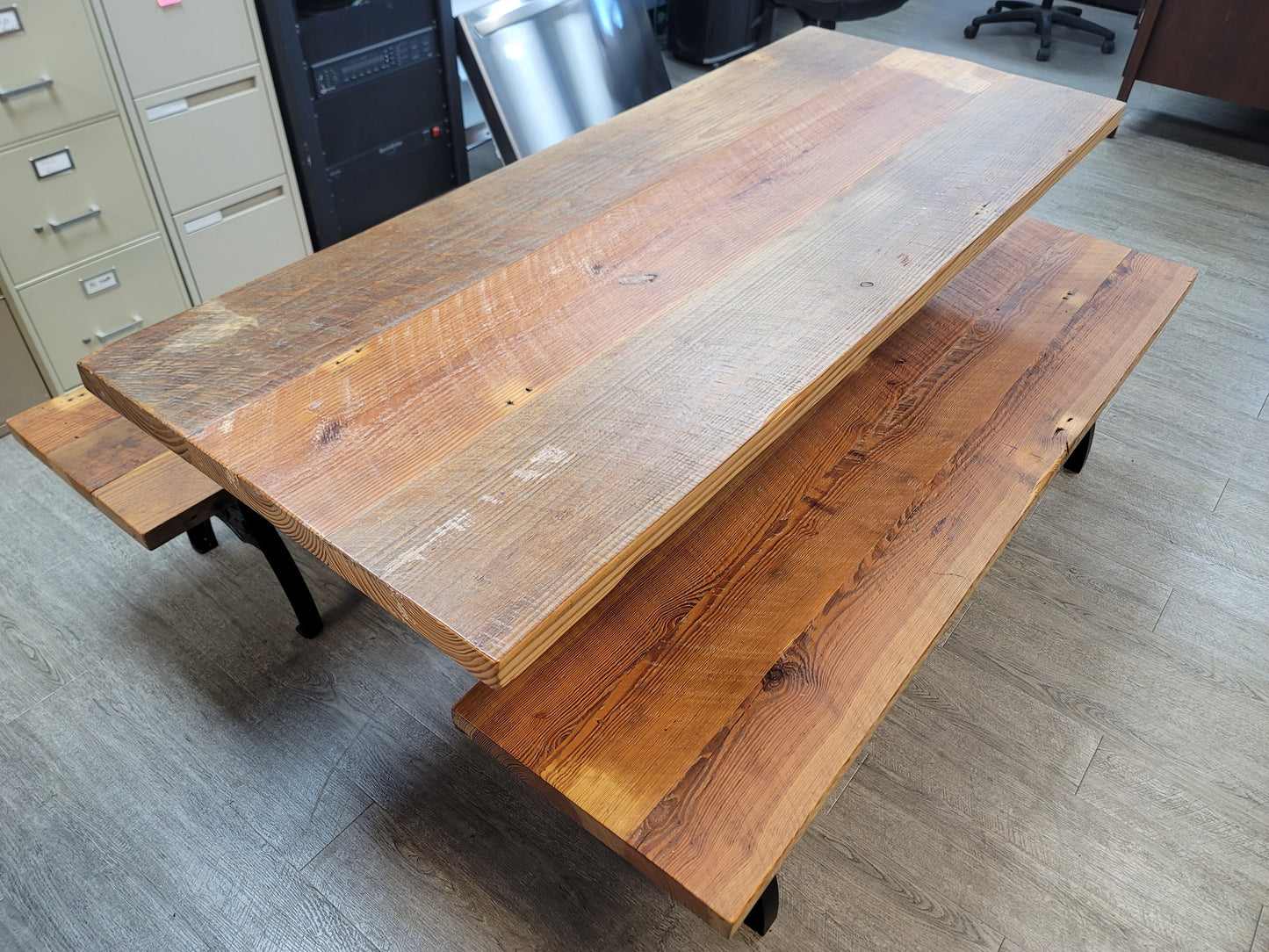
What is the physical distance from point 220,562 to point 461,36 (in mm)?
1456

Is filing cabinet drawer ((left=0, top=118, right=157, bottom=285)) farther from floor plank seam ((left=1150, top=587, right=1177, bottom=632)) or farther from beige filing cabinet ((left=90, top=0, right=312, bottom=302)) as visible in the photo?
floor plank seam ((left=1150, top=587, right=1177, bottom=632))

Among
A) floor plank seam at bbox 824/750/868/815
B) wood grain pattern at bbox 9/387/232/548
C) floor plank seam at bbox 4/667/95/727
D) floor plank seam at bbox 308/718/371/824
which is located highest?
wood grain pattern at bbox 9/387/232/548

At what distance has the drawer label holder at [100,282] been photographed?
79.7 inches

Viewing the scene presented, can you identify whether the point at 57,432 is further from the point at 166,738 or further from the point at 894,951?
the point at 894,951

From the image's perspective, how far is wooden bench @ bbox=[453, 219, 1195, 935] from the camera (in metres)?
0.95

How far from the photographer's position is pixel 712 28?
11.5 ft

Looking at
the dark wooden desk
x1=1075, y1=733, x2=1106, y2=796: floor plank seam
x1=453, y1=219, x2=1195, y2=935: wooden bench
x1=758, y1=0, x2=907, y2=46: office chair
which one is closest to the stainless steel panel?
x1=758, y1=0, x2=907, y2=46: office chair

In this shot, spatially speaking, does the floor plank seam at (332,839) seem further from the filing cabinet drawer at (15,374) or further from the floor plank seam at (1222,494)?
the floor plank seam at (1222,494)

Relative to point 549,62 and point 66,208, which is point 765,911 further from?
point 549,62

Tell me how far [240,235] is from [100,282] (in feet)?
1.15

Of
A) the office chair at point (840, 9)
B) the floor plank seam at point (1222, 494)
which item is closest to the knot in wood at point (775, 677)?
the floor plank seam at point (1222, 494)

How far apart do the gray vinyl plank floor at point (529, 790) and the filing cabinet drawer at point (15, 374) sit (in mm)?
146

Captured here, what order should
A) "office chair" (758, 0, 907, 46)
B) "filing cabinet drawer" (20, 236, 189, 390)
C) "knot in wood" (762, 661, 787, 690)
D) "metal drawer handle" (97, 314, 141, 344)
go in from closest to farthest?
"knot in wood" (762, 661, 787, 690) → "filing cabinet drawer" (20, 236, 189, 390) → "metal drawer handle" (97, 314, 141, 344) → "office chair" (758, 0, 907, 46)

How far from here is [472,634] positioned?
773mm
